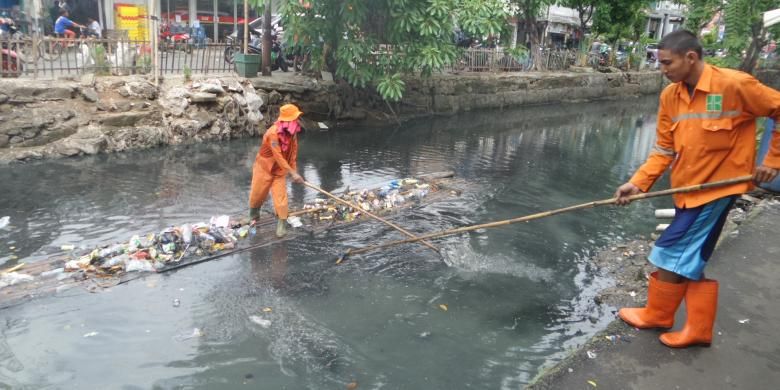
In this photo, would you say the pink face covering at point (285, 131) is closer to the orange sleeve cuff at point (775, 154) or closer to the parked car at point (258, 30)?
the orange sleeve cuff at point (775, 154)

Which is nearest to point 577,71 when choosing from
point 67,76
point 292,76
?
point 292,76

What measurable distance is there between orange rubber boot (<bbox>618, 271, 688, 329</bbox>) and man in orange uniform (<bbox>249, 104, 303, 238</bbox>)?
3.43m

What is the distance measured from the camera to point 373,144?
39.8ft

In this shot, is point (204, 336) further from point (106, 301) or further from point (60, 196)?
point (60, 196)

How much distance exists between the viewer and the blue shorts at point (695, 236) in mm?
3410

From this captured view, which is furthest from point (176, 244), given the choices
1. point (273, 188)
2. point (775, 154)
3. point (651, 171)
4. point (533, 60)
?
point (533, 60)

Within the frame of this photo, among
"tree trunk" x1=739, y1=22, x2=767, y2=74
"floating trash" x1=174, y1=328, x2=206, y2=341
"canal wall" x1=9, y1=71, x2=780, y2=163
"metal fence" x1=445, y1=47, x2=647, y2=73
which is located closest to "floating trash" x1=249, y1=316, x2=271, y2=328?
"floating trash" x1=174, y1=328, x2=206, y2=341

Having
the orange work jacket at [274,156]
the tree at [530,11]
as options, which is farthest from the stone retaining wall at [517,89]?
the orange work jacket at [274,156]

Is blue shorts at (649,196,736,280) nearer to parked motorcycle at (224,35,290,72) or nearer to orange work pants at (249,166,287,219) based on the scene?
orange work pants at (249,166,287,219)

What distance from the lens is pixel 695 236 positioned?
11.3 feet

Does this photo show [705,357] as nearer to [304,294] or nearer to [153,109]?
[304,294]

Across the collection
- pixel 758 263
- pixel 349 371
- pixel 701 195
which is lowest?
pixel 349 371

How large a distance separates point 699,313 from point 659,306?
0.28 m

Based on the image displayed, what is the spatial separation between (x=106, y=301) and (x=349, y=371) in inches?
88.1
